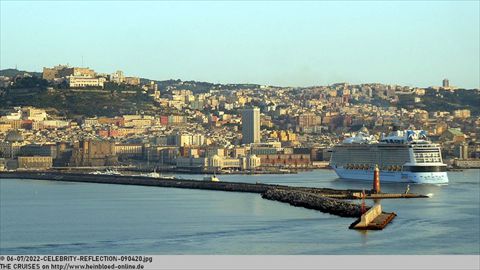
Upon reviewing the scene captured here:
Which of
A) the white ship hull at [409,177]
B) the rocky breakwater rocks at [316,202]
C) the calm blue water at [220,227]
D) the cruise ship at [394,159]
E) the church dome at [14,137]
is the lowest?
the calm blue water at [220,227]

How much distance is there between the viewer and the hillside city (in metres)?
A: 62.9

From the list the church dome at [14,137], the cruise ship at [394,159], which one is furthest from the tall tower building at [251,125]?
the cruise ship at [394,159]

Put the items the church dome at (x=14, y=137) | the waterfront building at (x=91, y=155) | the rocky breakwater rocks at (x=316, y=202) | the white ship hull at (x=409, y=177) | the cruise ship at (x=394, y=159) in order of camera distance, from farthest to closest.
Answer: the church dome at (x=14, y=137), the waterfront building at (x=91, y=155), the cruise ship at (x=394, y=159), the white ship hull at (x=409, y=177), the rocky breakwater rocks at (x=316, y=202)

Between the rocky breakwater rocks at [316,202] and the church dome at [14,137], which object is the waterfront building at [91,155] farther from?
the rocky breakwater rocks at [316,202]

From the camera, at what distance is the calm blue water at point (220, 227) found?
15625 mm

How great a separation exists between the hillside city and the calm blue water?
29.7m

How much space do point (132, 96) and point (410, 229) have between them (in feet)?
235

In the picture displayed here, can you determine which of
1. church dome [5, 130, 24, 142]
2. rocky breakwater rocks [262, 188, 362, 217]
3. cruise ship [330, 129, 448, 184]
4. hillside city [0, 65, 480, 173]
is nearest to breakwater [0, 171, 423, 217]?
rocky breakwater rocks [262, 188, 362, 217]

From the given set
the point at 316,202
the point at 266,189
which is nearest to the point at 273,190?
the point at 266,189

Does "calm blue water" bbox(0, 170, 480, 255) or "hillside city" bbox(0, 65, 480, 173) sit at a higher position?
"hillside city" bbox(0, 65, 480, 173)

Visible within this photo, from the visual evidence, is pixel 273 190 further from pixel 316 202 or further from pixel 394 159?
pixel 394 159

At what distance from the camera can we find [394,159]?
41250 mm

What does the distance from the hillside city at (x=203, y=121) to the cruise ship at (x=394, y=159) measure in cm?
1133

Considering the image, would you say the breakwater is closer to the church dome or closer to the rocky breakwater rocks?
the rocky breakwater rocks
